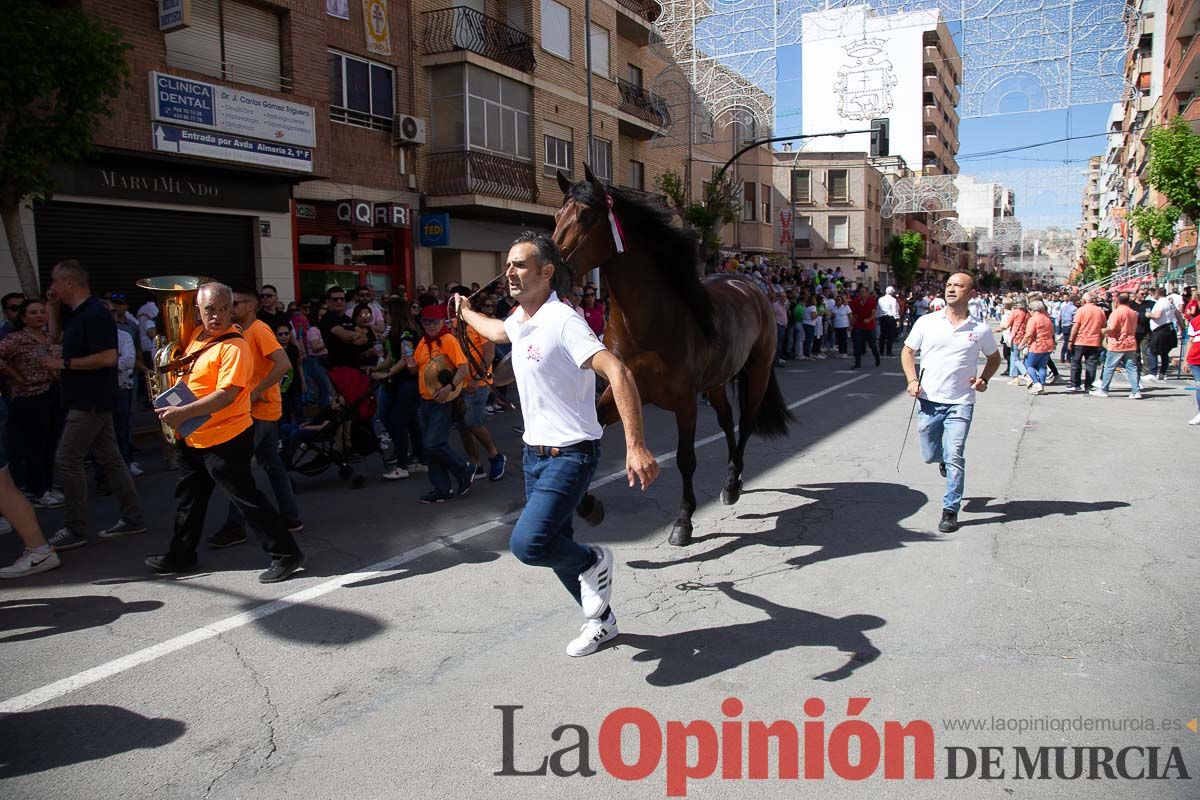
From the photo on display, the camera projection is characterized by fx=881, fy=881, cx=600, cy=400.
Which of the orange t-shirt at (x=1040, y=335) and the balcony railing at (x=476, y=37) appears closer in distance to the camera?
the orange t-shirt at (x=1040, y=335)

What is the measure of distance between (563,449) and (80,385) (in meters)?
3.92

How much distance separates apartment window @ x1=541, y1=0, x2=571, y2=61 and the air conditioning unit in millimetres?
5865

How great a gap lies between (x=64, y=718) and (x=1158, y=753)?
4002 mm

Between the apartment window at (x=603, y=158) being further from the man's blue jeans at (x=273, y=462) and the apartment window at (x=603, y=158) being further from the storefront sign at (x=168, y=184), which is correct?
the man's blue jeans at (x=273, y=462)

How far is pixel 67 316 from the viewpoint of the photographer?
238 inches

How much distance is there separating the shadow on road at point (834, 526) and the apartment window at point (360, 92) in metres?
14.3

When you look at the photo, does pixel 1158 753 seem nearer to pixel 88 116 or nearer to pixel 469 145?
pixel 88 116

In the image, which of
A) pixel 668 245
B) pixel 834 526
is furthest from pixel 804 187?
pixel 668 245

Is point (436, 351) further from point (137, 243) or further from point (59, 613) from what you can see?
point (137, 243)

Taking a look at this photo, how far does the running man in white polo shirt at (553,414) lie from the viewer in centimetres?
360

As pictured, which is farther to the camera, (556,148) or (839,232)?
(839,232)

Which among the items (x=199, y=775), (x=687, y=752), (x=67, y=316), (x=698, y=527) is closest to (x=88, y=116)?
(x=67, y=316)

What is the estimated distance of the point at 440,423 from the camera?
23.0 ft

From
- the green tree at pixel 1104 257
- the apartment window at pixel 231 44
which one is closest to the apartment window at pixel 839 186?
the green tree at pixel 1104 257
